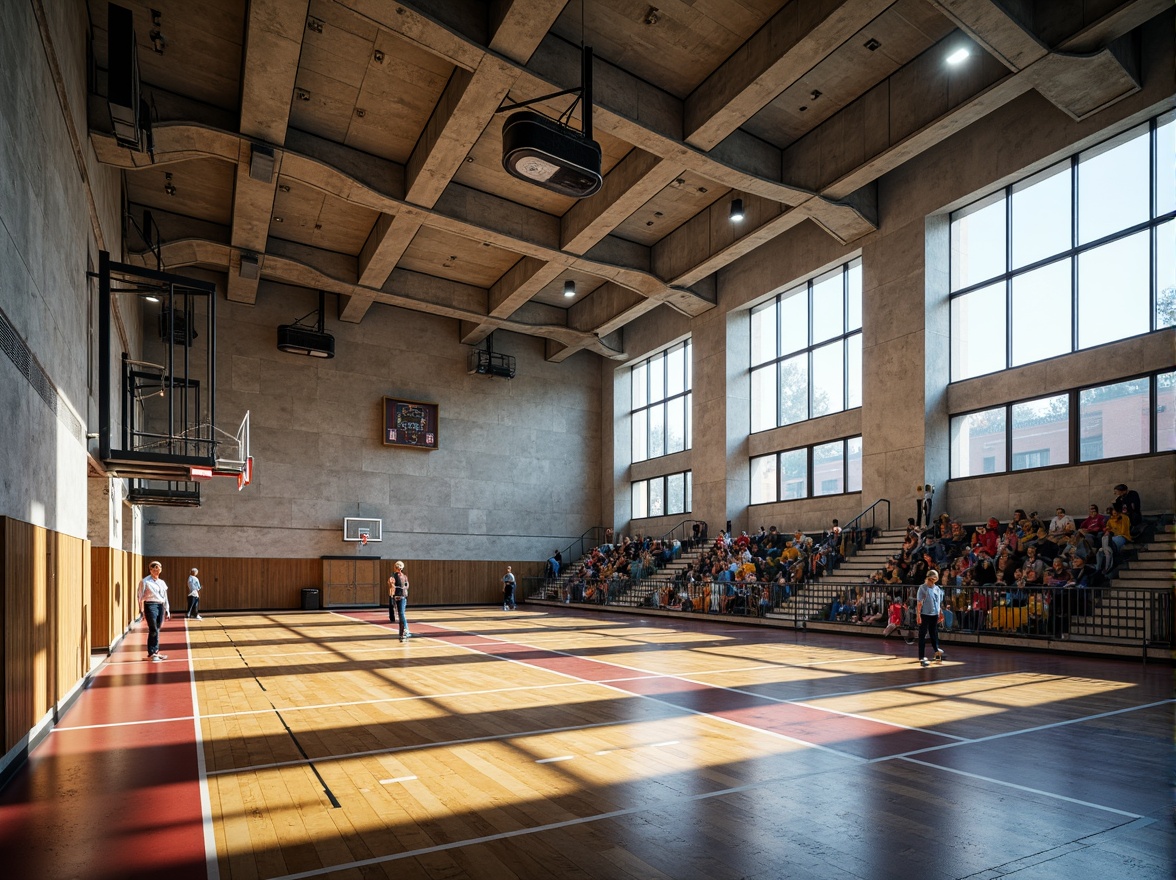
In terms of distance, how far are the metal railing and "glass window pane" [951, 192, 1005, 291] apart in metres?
8.62

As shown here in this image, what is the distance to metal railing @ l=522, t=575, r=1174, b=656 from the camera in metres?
12.3

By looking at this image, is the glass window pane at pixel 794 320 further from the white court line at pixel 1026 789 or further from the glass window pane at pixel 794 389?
the white court line at pixel 1026 789

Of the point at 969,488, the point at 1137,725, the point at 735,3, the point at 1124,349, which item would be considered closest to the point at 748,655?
the point at 1137,725

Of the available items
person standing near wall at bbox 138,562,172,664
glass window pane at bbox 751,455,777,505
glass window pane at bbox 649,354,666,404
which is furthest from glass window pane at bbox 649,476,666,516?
person standing near wall at bbox 138,562,172,664

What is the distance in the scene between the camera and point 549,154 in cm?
1116

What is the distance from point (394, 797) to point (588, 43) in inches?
571

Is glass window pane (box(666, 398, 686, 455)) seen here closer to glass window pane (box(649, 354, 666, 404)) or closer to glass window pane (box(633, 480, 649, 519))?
glass window pane (box(649, 354, 666, 404))

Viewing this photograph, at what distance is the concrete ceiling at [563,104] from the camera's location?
13461 mm

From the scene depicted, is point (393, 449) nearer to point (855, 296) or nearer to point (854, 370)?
point (854, 370)

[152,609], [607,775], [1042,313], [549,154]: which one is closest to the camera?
[607,775]

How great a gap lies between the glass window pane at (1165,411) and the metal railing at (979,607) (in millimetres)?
4006

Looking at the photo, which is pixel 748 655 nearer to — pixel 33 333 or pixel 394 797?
pixel 394 797

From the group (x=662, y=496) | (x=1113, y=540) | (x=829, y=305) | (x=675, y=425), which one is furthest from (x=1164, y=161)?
(x=662, y=496)

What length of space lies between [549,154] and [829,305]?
14949 mm
